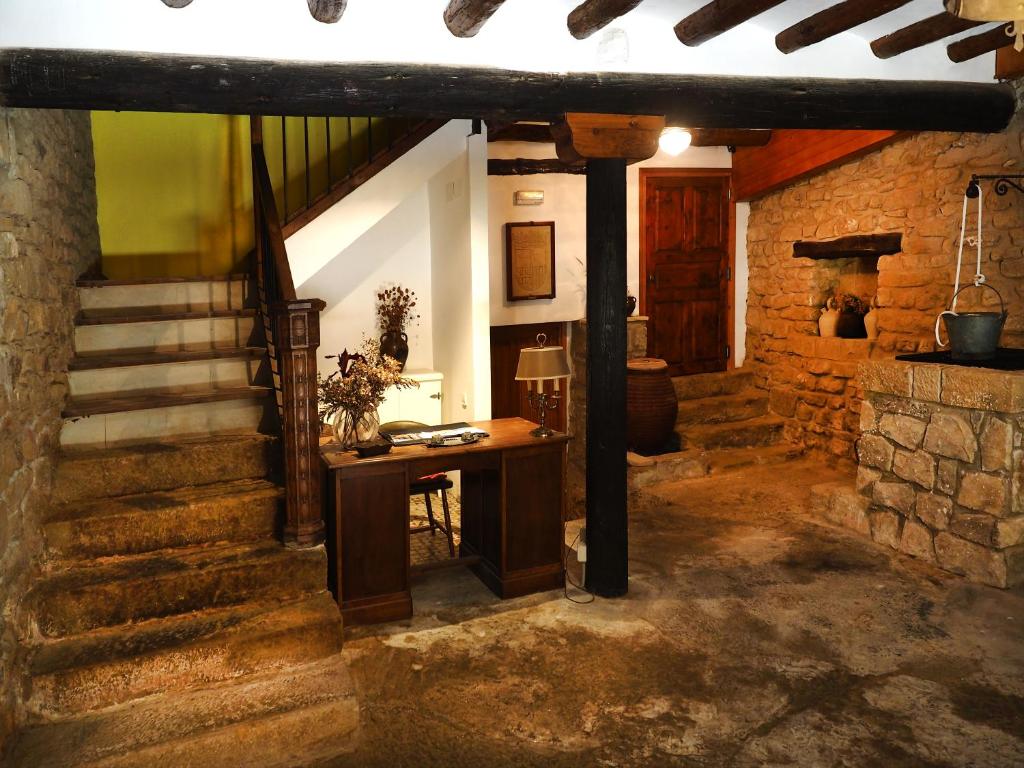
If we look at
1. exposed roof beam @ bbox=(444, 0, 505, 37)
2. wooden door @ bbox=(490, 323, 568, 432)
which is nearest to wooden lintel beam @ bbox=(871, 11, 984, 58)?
exposed roof beam @ bbox=(444, 0, 505, 37)

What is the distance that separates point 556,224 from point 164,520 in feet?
14.3

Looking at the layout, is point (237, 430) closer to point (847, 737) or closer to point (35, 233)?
point (35, 233)

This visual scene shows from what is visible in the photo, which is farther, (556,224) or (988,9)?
(556,224)

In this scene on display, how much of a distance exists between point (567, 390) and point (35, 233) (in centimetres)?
464

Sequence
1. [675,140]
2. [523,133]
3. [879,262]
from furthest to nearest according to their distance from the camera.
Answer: [523,133] < [879,262] < [675,140]

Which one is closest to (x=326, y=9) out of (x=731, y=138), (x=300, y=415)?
(x=300, y=415)

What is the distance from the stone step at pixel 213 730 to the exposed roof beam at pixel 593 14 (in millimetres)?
→ 2924

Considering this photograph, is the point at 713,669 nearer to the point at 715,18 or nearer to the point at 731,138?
the point at 715,18

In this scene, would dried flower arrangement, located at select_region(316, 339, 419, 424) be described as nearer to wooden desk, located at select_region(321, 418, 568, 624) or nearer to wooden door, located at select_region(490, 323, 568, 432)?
wooden desk, located at select_region(321, 418, 568, 624)

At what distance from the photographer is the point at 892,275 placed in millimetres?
6289

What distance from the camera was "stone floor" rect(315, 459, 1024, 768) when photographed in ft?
10.1

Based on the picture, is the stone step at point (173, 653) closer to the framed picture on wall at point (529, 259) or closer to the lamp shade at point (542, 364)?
the lamp shade at point (542, 364)

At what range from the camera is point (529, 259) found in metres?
6.94

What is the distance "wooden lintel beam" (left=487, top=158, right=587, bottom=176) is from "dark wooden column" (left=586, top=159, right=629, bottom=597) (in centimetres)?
271
